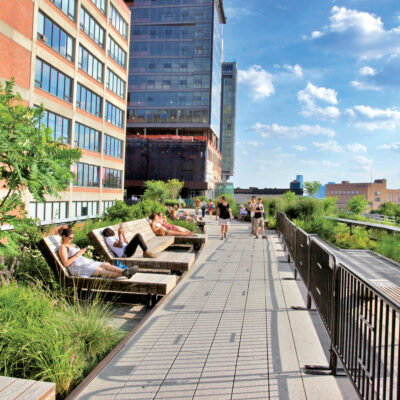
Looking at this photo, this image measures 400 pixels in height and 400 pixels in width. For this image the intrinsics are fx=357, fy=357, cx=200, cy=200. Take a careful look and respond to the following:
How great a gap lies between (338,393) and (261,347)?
1.07 m

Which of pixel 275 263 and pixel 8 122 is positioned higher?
pixel 8 122

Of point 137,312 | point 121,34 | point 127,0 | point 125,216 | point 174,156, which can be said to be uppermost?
point 127,0

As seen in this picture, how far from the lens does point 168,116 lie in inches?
3019

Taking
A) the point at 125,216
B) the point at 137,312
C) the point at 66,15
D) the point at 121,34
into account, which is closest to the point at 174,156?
the point at 121,34

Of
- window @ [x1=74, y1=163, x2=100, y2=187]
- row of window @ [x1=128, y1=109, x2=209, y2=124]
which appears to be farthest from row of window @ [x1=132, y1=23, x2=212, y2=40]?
window @ [x1=74, y1=163, x2=100, y2=187]

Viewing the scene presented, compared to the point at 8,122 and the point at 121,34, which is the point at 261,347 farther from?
the point at 121,34

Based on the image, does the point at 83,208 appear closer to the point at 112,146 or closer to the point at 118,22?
the point at 112,146

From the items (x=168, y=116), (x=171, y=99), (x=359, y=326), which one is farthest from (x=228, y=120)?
(x=359, y=326)

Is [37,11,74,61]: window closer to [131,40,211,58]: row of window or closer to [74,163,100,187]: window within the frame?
[74,163,100,187]: window

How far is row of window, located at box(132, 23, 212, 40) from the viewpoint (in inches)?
2990

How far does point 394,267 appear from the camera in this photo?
9.45 metres

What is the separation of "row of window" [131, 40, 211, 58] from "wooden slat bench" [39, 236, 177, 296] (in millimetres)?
76800

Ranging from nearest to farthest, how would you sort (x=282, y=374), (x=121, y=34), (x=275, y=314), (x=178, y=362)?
(x=282, y=374) < (x=178, y=362) < (x=275, y=314) < (x=121, y=34)

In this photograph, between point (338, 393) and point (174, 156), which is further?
point (174, 156)
